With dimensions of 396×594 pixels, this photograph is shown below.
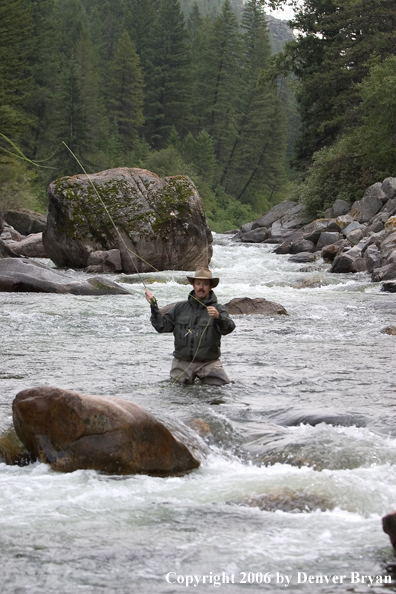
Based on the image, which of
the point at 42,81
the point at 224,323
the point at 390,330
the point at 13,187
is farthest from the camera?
the point at 42,81

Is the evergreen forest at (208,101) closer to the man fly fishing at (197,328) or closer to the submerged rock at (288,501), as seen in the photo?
the man fly fishing at (197,328)

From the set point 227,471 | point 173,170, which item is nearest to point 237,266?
point 227,471

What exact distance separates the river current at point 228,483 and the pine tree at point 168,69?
59.0 metres

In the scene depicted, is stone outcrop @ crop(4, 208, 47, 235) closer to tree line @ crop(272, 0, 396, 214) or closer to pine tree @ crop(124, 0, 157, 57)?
tree line @ crop(272, 0, 396, 214)

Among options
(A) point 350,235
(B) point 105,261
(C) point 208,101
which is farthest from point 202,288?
(C) point 208,101

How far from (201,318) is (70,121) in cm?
4080

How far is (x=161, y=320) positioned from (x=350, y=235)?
17136mm

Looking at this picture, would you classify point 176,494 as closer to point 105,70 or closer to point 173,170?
point 173,170

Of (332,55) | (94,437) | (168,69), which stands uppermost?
(168,69)

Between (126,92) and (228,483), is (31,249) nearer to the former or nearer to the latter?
(228,483)

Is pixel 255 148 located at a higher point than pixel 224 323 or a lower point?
higher

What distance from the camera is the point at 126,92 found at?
6475cm

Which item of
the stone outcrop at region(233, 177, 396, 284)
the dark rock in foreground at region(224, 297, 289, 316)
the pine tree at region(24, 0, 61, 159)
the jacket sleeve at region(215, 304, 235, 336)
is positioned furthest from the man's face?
the pine tree at region(24, 0, 61, 159)

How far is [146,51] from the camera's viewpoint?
229ft
